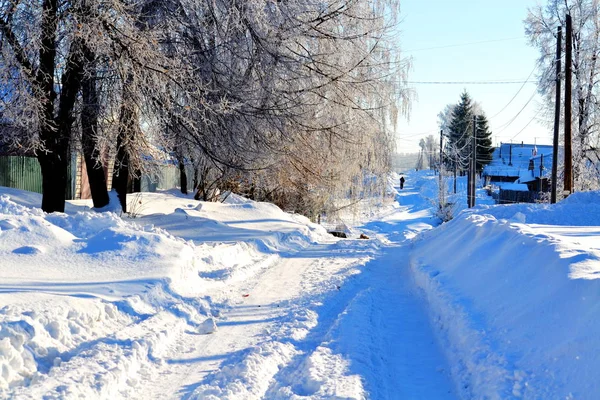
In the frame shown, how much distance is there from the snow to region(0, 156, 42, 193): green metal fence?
1042cm

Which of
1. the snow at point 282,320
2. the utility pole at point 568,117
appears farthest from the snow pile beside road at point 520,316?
the utility pole at point 568,117

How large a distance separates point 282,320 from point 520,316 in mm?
2938

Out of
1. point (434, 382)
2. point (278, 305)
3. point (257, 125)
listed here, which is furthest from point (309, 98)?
point (434, 382)

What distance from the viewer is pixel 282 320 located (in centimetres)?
756

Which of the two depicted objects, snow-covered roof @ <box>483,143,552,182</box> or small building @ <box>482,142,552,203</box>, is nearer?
small building @ <box>482,142,552,203</box>

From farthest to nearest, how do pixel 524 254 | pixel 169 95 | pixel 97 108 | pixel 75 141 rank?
1. pixel 75 141
2. pixel 97 108
3. pixel 169 95
4. pixel 524 254

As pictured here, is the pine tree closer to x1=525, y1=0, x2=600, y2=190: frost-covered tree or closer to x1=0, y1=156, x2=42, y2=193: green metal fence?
x1=525, y1=0, x2=600, y2=190: frost-covered tree

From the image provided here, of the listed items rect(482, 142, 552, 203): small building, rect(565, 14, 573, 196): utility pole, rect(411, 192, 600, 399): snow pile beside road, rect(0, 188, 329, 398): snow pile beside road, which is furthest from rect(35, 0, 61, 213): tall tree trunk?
rect(482, 142, 552, 203): small building

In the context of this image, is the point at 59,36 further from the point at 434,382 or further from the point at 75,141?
the point at 434,382

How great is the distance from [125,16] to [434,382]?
8.09 meters

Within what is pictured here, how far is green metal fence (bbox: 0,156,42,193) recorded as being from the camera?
2088 centimetres

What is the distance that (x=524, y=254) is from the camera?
Result: 7.74 meters

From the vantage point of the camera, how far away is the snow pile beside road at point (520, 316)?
466 centimetres

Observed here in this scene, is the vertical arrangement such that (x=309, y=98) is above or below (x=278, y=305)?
above
